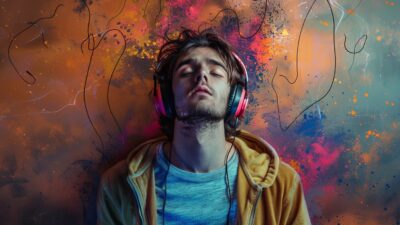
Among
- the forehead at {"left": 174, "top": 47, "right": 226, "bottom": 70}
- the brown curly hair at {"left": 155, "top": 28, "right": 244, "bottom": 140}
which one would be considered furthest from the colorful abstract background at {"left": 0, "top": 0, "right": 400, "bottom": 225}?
the forehead at {"left": 174, "top": 47, "right": 226, "bottom": 70}

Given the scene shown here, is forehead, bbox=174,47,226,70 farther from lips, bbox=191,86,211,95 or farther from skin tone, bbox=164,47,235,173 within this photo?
lips, bbox=191,86,211,95

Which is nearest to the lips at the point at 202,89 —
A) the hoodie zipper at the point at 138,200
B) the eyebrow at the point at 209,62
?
the eyebrow at the point at 209,62

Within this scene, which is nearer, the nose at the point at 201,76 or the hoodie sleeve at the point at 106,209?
the nose at the point at 201,76

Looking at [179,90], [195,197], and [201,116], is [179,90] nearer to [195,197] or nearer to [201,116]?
[201,116]

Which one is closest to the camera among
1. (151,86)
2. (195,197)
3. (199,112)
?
(199,112)

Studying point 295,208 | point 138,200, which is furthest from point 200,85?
point 295,208

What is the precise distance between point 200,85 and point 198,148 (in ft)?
0.83

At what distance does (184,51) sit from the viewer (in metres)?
1.33

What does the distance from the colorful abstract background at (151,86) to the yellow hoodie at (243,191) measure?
0.10 metres

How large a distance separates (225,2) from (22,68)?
82cm

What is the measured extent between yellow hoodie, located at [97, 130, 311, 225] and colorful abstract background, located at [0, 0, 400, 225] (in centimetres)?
10

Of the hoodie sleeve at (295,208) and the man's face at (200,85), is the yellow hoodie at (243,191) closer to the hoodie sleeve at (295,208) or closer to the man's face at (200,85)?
the hoodie sleeve at (295,208)

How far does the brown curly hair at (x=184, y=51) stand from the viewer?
4.34 feet

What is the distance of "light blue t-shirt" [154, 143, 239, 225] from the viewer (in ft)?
4.30
